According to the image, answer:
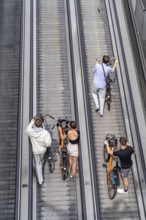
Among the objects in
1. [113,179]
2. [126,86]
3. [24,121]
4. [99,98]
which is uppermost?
[126,86]

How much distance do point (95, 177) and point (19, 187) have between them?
1.94 meters

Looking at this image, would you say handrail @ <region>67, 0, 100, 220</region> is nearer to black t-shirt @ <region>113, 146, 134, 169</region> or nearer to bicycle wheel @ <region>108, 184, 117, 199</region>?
bicycle wheel @ <region>108, 184, 117, 199</region>

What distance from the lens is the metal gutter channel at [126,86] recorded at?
A: 31.5 ft

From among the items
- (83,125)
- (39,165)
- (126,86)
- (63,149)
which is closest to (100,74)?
Answer: (83,125)

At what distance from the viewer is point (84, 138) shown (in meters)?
10.4

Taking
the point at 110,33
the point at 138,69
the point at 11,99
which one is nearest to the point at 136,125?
the point at 138,69

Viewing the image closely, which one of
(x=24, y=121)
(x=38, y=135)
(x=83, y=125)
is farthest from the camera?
(x=83, y=125)

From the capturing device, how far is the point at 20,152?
989cm

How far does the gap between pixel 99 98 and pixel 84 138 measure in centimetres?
128

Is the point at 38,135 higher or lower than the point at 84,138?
lower

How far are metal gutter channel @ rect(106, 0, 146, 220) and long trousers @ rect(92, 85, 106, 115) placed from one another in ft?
2.55

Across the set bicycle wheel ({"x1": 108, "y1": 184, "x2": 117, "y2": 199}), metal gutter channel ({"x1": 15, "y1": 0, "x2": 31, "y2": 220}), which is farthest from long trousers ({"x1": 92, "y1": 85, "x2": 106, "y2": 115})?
bicycle wheel ({"x1": 108, "y1": 184, "x2": 117, "y2": 199})

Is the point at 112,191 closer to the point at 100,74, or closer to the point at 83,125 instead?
the point at 83,125

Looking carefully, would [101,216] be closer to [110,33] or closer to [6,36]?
[6,36]
